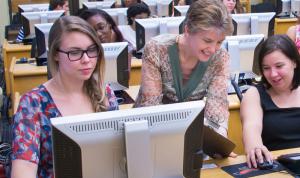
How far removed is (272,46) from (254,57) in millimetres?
1029

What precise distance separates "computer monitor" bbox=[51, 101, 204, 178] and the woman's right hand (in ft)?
1.96

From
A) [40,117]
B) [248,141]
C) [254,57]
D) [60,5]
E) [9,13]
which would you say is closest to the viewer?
[40,117]

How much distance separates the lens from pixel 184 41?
2057 millimetres

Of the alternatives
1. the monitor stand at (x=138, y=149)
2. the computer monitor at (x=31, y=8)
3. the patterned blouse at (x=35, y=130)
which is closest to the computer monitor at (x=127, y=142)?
the monitor stand at (x=138, y=149)

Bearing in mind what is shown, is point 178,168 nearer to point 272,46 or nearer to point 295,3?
point 272,46

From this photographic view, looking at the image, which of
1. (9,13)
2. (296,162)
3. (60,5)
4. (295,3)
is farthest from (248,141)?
(9,13)

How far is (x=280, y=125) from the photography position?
216cm

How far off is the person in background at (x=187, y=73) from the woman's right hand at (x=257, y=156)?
0.17 meters

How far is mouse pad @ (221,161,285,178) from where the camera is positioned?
1807 mm

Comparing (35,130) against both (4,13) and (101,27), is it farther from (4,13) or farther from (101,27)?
(4,13)

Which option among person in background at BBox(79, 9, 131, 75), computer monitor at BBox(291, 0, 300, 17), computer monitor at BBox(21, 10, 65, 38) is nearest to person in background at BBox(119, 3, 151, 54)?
computer monitor at BBox(21, 10, 65, 38)

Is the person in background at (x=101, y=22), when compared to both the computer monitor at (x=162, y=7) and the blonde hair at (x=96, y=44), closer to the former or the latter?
the blonde hair at (x=96, y=44)

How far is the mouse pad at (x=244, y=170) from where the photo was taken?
1807 mm

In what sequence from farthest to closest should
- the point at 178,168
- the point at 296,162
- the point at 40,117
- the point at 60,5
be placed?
the point at 60,5, the point at 296,162, the point at 40,117, the point at 178,168
